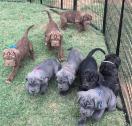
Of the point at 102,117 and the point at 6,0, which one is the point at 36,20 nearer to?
the point at 6,0

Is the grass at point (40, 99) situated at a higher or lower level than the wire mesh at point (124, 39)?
lower

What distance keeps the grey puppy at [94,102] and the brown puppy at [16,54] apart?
1190 mm

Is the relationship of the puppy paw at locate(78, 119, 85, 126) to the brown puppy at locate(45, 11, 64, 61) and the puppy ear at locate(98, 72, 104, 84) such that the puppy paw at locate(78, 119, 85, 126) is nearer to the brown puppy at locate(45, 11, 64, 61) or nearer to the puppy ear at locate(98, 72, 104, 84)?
the puppy ear at locate(98, 72, 104, 84)

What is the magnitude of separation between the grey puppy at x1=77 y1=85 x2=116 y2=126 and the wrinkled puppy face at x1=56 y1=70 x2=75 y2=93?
39 centimetres

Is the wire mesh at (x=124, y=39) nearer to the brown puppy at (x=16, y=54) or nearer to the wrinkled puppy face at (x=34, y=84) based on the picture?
the wrinkled puppy face at (x=34, y=84)

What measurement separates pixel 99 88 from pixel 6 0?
4.42 metres

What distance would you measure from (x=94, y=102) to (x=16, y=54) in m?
1.46

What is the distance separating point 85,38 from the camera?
20.8 feet

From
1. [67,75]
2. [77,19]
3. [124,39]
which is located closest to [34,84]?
[67,75]

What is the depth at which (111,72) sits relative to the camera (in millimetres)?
4691

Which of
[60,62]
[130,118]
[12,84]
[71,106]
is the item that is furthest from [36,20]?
[130,118]

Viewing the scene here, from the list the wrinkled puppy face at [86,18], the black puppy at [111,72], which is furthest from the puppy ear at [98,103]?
the wrinkled puppy face at [86,18]

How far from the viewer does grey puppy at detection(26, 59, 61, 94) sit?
4.45 metres

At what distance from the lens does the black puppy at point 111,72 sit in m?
4.61
